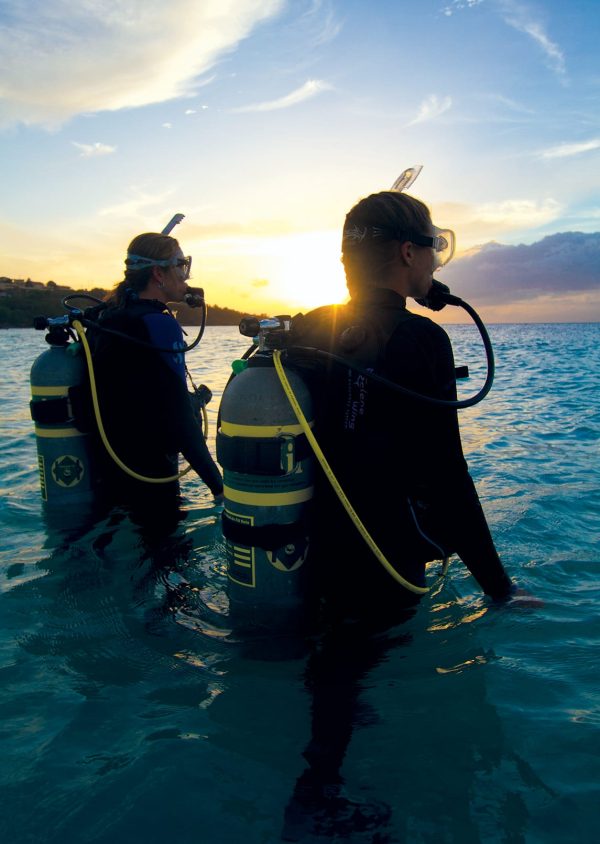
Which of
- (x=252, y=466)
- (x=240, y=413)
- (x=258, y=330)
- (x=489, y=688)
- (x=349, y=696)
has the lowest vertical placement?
(x=489, y=688)

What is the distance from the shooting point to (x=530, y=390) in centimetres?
1697

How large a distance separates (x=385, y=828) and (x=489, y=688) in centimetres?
107

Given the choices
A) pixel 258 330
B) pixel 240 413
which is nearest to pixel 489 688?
pixel 240 413

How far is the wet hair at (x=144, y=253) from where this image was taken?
13.8 feet

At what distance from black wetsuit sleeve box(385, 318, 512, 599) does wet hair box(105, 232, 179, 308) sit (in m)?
2.48

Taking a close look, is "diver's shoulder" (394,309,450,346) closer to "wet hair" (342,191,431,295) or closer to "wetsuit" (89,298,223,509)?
"wet hair" (342,191,431,295)

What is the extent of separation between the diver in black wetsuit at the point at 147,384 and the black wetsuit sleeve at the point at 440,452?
1.98 m

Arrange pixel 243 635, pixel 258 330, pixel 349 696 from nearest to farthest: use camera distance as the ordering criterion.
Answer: pixel 349 696
pixel 258 330
pixel 243 635

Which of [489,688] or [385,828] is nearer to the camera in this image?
[385,828]

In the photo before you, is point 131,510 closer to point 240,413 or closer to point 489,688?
point 240,413

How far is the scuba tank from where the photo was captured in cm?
247

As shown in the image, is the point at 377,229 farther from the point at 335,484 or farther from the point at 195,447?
the point at 195,447

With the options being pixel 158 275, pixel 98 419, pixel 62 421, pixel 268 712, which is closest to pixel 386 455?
pixel 268 712

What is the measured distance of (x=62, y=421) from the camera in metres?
4.32
